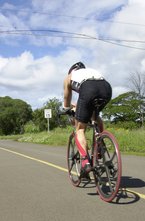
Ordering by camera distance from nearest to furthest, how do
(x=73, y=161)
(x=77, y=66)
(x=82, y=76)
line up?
(x=82, y=76) → (x=77, y=66) → (x=73, y=161)

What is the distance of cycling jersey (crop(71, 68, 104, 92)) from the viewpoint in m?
5.35

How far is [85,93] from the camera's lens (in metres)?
5.25

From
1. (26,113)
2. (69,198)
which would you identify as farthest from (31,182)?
(26,113)

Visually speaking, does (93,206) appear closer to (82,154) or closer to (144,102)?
(82,154)

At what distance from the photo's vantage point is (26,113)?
351 ft

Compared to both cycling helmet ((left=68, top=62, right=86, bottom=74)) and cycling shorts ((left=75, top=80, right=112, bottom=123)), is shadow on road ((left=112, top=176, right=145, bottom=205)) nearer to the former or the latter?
cycling shorts ((left=75, top=80, right=112, bottom=123))

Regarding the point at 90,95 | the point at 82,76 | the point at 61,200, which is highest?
the point at 82,76

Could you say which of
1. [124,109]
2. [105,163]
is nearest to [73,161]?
[105,163]

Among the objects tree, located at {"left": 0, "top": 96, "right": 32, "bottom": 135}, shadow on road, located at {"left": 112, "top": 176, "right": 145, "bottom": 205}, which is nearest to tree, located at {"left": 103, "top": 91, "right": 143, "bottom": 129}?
tree, located at {"left": 0, "top": 96, "right": 32, "bottom": 135}

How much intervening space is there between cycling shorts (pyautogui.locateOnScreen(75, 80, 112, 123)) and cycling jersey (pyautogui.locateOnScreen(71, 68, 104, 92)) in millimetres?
63

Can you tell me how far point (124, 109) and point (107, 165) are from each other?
94.6m

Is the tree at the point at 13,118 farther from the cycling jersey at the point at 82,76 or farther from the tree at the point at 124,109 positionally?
the cycling jersey at the point at 82,76

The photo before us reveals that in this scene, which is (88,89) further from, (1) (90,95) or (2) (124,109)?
(2) (124,109)

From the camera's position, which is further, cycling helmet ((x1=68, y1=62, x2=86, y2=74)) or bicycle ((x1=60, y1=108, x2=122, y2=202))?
cycling helmet ((x1=68, y1=62, x2=86, y2=74))
